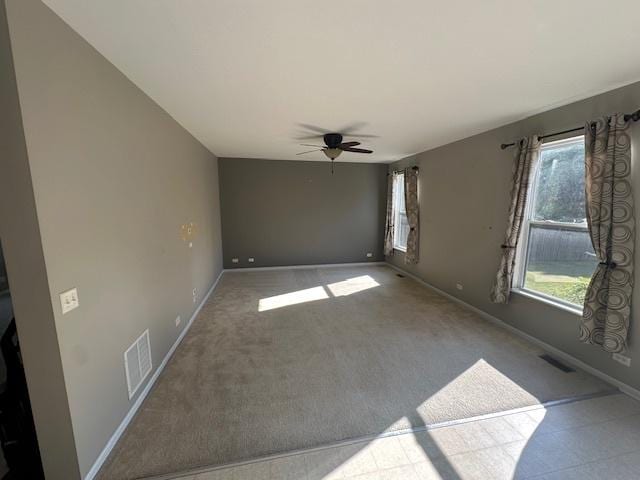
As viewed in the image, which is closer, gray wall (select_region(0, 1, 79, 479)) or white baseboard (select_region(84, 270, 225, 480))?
gray wall (select_region(0, 1, 79, 479))

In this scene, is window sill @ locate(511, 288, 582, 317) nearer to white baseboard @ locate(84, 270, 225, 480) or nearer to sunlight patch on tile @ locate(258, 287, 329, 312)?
sunlight patch on tile @ locate(258, 287, 329, 312)

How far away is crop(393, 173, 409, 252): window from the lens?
599 cm

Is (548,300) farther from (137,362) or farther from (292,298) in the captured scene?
(137,362)

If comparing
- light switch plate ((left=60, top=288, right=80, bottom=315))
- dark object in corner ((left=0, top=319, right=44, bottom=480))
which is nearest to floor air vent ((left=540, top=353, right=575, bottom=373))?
light switch plate ((left=60, top=288, right=80, bottom=315))

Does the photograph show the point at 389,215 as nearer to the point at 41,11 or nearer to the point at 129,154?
the point at 129,154

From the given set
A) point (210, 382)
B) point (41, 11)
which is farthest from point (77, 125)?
point (210, 382)

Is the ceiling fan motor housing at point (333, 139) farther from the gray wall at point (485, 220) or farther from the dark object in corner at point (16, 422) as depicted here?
the dark object in corner at point (16, 422)

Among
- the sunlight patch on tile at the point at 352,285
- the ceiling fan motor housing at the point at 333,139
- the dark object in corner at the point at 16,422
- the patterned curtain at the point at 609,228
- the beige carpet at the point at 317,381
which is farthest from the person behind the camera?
the sunlight patch on tile at the point at 352,285

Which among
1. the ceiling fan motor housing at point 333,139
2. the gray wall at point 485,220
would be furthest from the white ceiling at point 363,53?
the ceiling fan motor housing at point 333,139

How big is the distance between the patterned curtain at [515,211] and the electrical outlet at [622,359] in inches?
39.8

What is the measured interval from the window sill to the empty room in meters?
0.03

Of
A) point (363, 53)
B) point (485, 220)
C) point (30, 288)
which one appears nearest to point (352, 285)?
point (485, 220)

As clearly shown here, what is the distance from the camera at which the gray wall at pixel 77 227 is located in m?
1.21

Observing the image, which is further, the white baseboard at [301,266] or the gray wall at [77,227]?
the white baseboard at [301,266]
